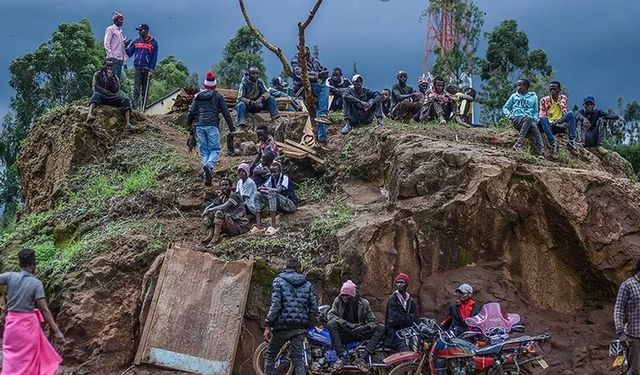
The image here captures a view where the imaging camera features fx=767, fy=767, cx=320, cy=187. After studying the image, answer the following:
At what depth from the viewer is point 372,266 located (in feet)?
39.3

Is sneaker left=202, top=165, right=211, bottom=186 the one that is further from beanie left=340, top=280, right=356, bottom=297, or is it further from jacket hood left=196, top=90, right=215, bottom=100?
beanie left=340, top=280, right=356, bottom=297

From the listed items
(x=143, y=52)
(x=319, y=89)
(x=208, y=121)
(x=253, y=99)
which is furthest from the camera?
(x=143, y=52)

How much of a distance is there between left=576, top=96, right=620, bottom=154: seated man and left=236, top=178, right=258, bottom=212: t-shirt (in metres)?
7.53

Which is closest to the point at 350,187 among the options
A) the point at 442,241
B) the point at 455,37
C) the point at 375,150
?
the point at 375,150

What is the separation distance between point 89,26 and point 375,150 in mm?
17773

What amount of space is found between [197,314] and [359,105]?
6818 millimetres

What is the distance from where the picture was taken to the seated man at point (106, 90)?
16797 mm

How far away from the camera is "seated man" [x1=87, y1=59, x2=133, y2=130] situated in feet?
55.1

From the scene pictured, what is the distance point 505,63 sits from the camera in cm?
2936

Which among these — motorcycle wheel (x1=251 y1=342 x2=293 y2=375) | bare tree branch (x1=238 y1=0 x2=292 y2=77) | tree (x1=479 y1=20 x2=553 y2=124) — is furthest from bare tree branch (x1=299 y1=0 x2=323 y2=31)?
tree (x1=479 y1=20 x2=553 y2=124)

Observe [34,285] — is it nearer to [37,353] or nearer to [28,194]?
[37,353]

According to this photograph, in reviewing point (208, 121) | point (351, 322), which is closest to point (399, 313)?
point (351, 322)

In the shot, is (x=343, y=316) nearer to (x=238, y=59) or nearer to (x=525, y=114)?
(x=525, y=114)

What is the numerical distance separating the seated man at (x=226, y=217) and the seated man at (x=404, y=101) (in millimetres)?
6002
